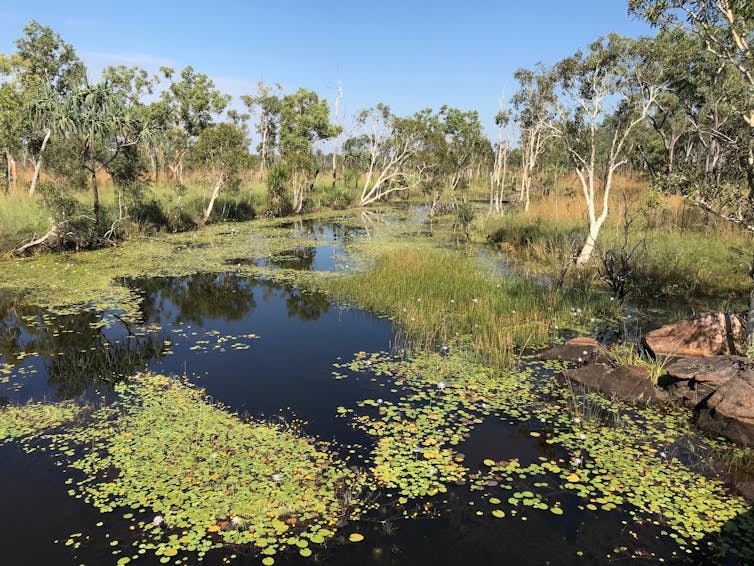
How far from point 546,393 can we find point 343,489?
354cm

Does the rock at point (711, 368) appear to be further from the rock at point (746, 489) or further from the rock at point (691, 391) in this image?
the rock at point (746, 489)

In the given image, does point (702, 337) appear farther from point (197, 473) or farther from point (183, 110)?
point (183, 110)

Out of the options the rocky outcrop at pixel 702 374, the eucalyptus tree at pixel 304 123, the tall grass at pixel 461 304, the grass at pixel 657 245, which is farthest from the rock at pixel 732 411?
the eucalyptus tree at pixel 304 123

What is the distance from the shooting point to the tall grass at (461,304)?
8.70 meters

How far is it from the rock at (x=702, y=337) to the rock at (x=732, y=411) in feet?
5.03

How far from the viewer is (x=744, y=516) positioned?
422 centimetres

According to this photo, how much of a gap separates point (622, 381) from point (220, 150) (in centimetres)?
1946

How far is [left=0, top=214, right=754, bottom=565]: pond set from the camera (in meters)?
3.94

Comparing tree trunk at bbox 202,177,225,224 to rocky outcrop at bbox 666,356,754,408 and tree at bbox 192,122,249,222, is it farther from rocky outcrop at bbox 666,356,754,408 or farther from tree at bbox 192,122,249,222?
rocky outcrop at bbox 666,356,754,408

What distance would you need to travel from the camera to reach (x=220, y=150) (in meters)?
21.2

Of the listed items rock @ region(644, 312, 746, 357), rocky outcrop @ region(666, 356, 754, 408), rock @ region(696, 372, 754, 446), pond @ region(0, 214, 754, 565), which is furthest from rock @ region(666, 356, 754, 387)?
pond @ region(0, 214, 754, 565)

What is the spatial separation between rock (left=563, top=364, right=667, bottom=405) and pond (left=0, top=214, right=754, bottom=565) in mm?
407

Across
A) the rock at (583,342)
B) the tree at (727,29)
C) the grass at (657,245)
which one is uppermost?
the tree at (727,29)

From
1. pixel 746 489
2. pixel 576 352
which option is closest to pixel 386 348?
pixel 576 352
